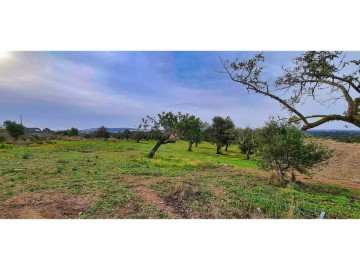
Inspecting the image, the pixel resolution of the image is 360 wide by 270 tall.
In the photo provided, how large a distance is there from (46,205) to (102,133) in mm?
Answer: 1772

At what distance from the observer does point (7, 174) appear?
17.8 ft

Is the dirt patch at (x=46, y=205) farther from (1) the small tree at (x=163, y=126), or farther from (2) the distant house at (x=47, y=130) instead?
(1) the small tree at (x=163, y=126)

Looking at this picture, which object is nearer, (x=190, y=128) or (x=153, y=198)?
(x=153, y=198)

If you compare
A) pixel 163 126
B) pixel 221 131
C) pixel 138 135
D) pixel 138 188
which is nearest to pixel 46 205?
pixel 138 188

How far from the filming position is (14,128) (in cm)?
550

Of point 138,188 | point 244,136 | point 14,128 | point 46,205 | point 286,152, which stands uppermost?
point 14,128

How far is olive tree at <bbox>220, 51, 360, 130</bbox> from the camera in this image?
416 cm

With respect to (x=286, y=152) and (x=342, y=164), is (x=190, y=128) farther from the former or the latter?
(x=342, y=164)

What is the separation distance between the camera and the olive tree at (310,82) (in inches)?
164

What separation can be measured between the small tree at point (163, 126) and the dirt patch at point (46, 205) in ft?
5.83
